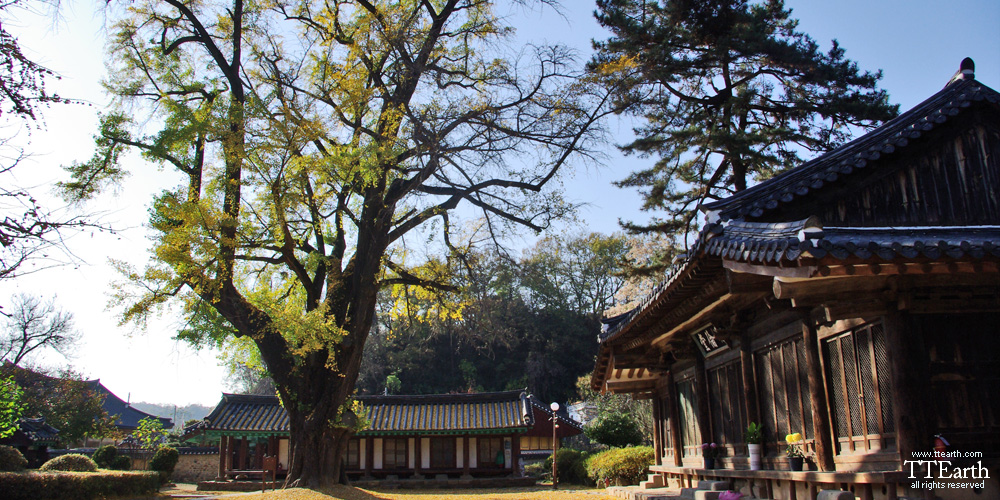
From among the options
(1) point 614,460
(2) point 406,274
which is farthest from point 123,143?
(1) point 614,460

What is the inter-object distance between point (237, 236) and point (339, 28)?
20.4ft

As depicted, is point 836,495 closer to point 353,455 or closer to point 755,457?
point 755,457

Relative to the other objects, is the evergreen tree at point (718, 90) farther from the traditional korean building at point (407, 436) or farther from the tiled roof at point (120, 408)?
A: the tiled roof at point (120, 408)

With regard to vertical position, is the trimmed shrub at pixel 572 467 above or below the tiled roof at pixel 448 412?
below

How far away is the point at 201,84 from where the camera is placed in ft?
50.6

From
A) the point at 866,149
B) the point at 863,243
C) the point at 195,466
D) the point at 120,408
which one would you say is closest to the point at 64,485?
the point at 863,243

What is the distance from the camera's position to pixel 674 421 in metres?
13.7

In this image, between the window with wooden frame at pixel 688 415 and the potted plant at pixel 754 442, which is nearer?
the potted plant at pixel 754 442

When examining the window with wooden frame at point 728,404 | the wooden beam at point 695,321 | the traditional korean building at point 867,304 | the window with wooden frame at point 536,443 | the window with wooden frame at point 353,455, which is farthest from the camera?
the window with wooden frame at point 536,443

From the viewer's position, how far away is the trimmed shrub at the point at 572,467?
79.1 feet

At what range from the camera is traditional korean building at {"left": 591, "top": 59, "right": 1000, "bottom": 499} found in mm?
6070

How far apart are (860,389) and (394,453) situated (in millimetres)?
23880

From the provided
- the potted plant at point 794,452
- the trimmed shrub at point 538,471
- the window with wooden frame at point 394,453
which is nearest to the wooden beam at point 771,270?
the potted plant at point 794,452

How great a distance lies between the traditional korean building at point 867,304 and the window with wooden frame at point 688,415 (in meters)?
1.53
